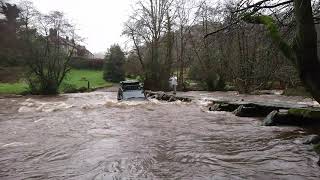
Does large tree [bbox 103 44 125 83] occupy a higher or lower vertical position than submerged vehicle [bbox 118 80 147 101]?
higher

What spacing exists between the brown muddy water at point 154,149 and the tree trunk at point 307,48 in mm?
1946

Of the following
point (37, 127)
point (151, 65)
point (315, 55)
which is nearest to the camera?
point (315, 55)

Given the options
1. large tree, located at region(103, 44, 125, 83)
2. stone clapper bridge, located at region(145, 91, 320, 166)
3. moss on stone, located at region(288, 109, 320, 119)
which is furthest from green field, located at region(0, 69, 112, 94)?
moss on stone, located at region(288, 109, 320, 119)

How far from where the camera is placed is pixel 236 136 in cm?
1355

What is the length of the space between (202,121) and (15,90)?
31.3 m

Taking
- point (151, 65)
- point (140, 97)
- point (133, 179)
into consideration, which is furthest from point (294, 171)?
point (151, 65)

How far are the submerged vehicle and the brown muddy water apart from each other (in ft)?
29.6

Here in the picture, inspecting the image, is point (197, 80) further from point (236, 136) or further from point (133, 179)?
point (133, 179)

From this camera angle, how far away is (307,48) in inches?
323

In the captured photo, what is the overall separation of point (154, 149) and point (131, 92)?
17.4 meters

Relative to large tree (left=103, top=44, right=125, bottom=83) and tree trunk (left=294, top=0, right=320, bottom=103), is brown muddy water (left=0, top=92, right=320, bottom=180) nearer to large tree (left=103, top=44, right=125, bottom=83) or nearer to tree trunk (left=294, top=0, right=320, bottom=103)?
tree trunk (left=294, top=0, right=320, bottom=103)

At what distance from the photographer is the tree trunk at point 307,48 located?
797 cm

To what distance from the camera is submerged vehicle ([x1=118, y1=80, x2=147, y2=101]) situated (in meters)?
28.3

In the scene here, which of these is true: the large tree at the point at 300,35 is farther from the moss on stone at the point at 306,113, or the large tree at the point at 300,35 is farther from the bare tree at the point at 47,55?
the bare tree at the point at 47,55
